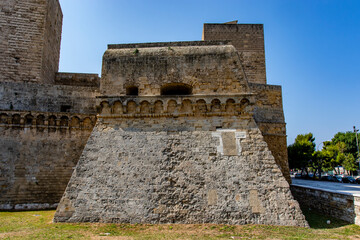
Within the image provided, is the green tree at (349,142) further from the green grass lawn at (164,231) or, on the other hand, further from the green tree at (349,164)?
the green grass lawn at (164,231)

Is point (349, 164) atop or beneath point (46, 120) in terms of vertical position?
beneath

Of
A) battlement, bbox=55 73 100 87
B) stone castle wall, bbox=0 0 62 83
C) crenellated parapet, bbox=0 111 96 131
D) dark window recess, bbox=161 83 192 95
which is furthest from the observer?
battlement, bbox=55 73 100 87

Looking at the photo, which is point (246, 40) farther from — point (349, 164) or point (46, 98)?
point (349, 164)

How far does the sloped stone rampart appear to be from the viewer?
6.80 m

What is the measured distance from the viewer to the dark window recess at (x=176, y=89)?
8484 mm

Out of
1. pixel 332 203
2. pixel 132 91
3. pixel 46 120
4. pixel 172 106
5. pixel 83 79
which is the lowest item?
pixel 332 203

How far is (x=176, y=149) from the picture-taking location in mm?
7680

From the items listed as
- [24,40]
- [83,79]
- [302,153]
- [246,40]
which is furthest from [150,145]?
[302,153]

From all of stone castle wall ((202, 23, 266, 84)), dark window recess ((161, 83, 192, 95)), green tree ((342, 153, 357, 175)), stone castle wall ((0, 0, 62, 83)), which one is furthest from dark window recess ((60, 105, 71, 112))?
green tree ((342, 153, 357, 175))

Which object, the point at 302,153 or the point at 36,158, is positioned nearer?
the point at 36,158

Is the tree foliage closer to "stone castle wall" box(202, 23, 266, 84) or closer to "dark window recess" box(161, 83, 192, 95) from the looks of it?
"stone castle wall" box(202, 23, 266, 84)

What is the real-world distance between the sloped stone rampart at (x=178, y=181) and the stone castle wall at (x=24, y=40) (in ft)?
23.9

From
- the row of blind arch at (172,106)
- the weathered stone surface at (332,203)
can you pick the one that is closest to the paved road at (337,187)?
the weathered stone surface at (332,203)

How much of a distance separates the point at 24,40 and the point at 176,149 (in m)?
10.8
